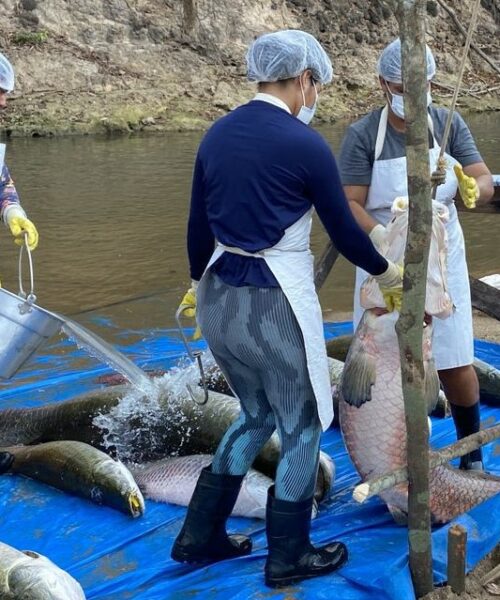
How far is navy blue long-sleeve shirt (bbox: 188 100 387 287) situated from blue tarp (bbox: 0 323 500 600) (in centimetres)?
117

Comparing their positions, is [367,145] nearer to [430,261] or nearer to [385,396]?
[430,261]

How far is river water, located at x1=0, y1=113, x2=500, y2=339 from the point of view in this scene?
29.4 feet

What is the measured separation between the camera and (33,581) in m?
3.04

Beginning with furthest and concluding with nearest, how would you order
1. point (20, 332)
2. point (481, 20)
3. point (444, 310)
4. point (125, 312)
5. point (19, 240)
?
1. point (481, 20)
2. point (125, 312)
3. point (19, 240)
4. point (20, 332)
5. point (444, 310)

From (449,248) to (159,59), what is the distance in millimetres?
23851

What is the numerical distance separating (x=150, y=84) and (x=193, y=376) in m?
21.3

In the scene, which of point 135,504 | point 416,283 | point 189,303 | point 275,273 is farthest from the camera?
point 135,504

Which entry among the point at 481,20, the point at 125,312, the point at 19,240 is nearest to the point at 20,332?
the point at 19,240

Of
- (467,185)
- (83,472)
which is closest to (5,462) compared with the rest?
(83,472)

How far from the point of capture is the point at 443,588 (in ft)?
10.1

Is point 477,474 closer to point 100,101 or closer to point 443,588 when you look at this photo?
point 443,588

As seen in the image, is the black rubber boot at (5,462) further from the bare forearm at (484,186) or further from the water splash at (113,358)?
the bare forearm at (484,186)

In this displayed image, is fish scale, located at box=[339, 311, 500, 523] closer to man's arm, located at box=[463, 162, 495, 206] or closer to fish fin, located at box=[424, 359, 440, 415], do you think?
fish fin, located at box=[424, 359, 440, 415]

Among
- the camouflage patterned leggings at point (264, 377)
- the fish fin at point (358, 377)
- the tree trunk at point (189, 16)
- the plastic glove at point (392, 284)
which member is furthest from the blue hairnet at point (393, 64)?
the tree trunk at point (189, 16)
